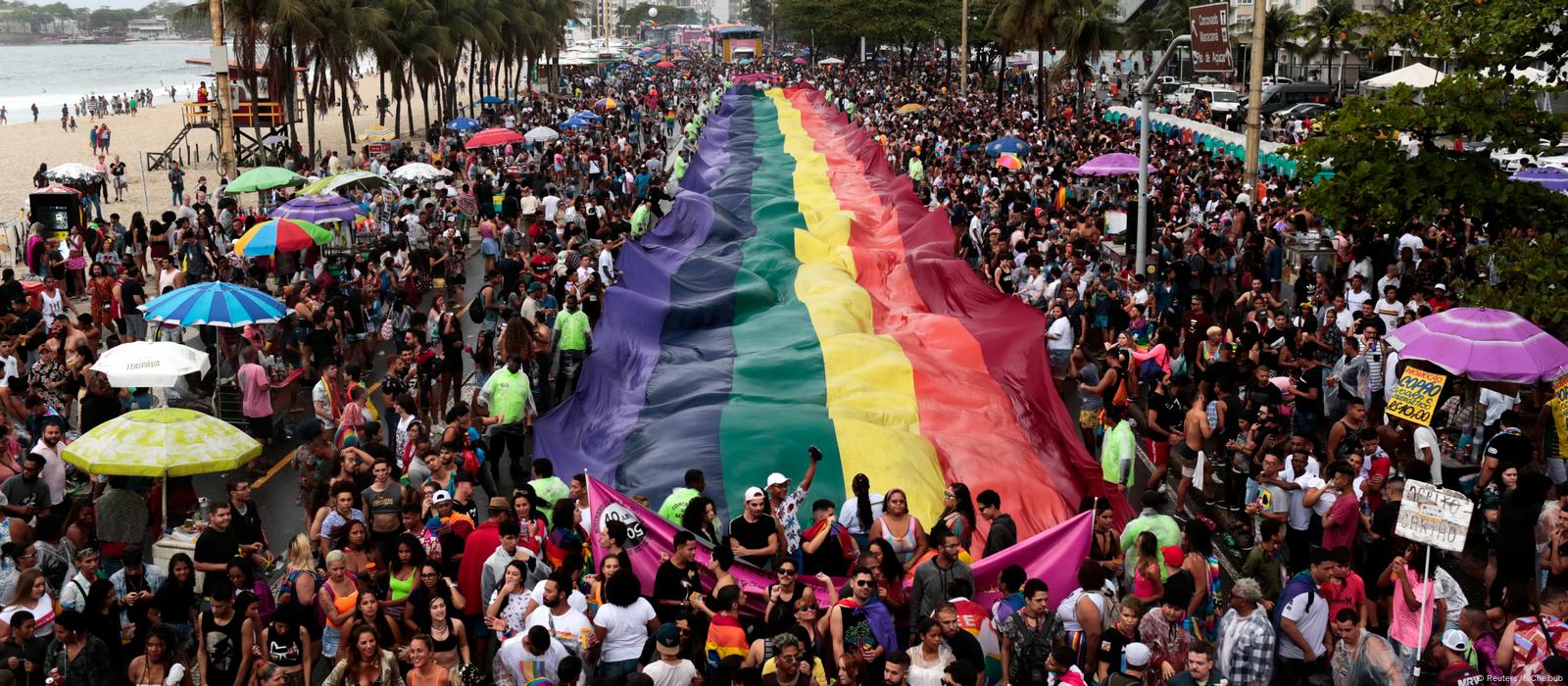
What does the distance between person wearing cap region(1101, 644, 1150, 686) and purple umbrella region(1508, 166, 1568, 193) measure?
15.7 meters

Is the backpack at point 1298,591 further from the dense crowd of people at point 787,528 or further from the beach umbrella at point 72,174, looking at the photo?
the beach umbrella at point 72,174

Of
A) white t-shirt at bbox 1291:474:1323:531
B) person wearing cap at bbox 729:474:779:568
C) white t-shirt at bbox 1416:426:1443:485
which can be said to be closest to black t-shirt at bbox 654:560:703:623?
person wearing cap at bbox 729:474:779:568

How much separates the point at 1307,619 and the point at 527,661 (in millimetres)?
4552

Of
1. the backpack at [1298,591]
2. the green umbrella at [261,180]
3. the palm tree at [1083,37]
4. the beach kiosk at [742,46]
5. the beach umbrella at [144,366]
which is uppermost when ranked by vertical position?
the beach kiosk at [742,46]

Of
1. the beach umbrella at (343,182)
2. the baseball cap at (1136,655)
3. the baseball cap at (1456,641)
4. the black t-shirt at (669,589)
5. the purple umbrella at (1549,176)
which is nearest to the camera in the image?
the baseball cap at (1136,655)

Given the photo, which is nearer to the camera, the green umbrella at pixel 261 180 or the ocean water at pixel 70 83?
the green umbrella at pixel 261 180

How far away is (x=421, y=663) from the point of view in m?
7.98

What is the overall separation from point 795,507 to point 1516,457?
5.29 meters

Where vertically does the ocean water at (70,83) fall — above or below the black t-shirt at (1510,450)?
above

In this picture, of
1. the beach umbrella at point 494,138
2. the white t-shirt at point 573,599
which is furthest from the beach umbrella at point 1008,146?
the white t-shirt at point 573,599

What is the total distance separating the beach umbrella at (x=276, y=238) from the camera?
61.3 feet

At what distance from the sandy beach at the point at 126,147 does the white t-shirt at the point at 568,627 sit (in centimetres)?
2582

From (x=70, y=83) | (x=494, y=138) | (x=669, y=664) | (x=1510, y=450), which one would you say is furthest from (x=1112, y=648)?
(x=70, y=83)

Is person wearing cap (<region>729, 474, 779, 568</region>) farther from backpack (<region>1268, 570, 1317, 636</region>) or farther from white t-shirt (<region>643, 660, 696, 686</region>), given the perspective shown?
backpack (<region>1268, 570, 1317, 636</region>)
